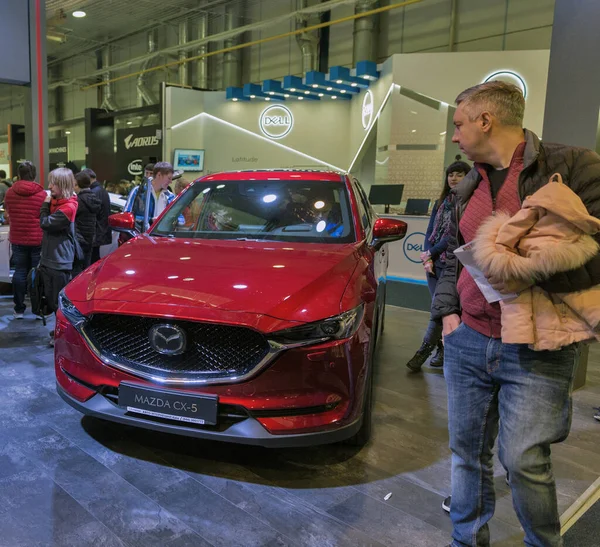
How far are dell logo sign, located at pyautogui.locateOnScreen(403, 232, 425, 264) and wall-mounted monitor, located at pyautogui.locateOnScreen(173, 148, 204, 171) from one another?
958 centimetres

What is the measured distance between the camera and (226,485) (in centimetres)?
246

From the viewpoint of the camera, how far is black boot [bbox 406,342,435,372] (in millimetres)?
4145

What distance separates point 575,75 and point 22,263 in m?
5.26

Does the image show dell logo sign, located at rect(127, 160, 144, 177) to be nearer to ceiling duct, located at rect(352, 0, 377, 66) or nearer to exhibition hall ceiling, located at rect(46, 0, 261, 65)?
exhibition hall ceiling, located at rect(46, 0, 261, 65)

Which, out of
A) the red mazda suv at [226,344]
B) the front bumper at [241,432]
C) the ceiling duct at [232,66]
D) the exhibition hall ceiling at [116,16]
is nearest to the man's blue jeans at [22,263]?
the red mazda suv at [226,344]

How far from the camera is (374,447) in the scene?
290 cm

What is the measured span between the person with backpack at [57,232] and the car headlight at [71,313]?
190 centimetres

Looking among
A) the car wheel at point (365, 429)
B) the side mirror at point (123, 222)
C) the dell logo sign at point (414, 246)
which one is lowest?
the car wheel at point (365, 429)

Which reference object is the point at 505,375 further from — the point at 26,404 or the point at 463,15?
the point at 463,15

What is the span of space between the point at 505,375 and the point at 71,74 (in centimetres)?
2345

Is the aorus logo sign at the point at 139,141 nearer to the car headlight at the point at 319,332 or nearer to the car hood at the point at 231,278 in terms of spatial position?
the car hood at the point at 231,278

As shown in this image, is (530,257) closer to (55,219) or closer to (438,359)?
(438,359)

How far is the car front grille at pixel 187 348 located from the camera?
229 centimetres

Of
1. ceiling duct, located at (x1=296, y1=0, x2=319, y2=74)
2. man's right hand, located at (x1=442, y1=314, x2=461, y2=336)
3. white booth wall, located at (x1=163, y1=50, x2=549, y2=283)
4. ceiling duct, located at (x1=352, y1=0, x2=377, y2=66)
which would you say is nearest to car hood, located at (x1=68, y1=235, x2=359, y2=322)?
man's right hand, located at (x1=442, y1=314, x2=461, y2=336)
